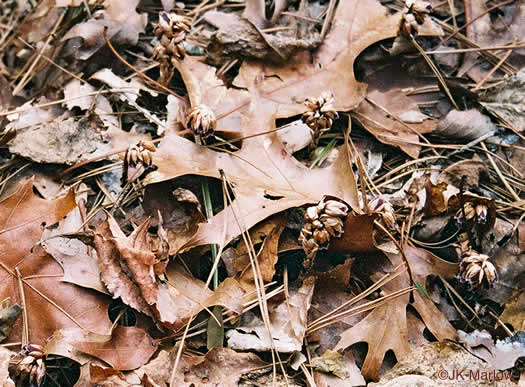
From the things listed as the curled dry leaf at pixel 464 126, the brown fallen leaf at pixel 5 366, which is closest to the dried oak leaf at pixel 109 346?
the brown fallen leaf at pixel 5 366

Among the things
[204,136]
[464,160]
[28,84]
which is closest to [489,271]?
[464,160]

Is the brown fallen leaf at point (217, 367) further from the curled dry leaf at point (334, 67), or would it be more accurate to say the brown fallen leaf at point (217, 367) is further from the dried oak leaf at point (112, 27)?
the dried oak leaf at point (112, 27)

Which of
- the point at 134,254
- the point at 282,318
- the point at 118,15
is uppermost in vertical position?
the point at 118,15

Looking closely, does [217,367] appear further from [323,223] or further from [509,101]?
[509,101]

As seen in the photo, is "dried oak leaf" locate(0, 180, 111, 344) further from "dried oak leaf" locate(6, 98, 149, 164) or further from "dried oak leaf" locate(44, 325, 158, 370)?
"dried oak leaf" locate(6, 98, 149, 164)

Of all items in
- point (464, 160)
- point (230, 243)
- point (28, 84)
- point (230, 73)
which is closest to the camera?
point (230, 243)

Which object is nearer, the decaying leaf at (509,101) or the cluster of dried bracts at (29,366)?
the cluster of dried bracts at (29,366)

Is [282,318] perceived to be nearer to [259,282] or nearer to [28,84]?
[259,282]
